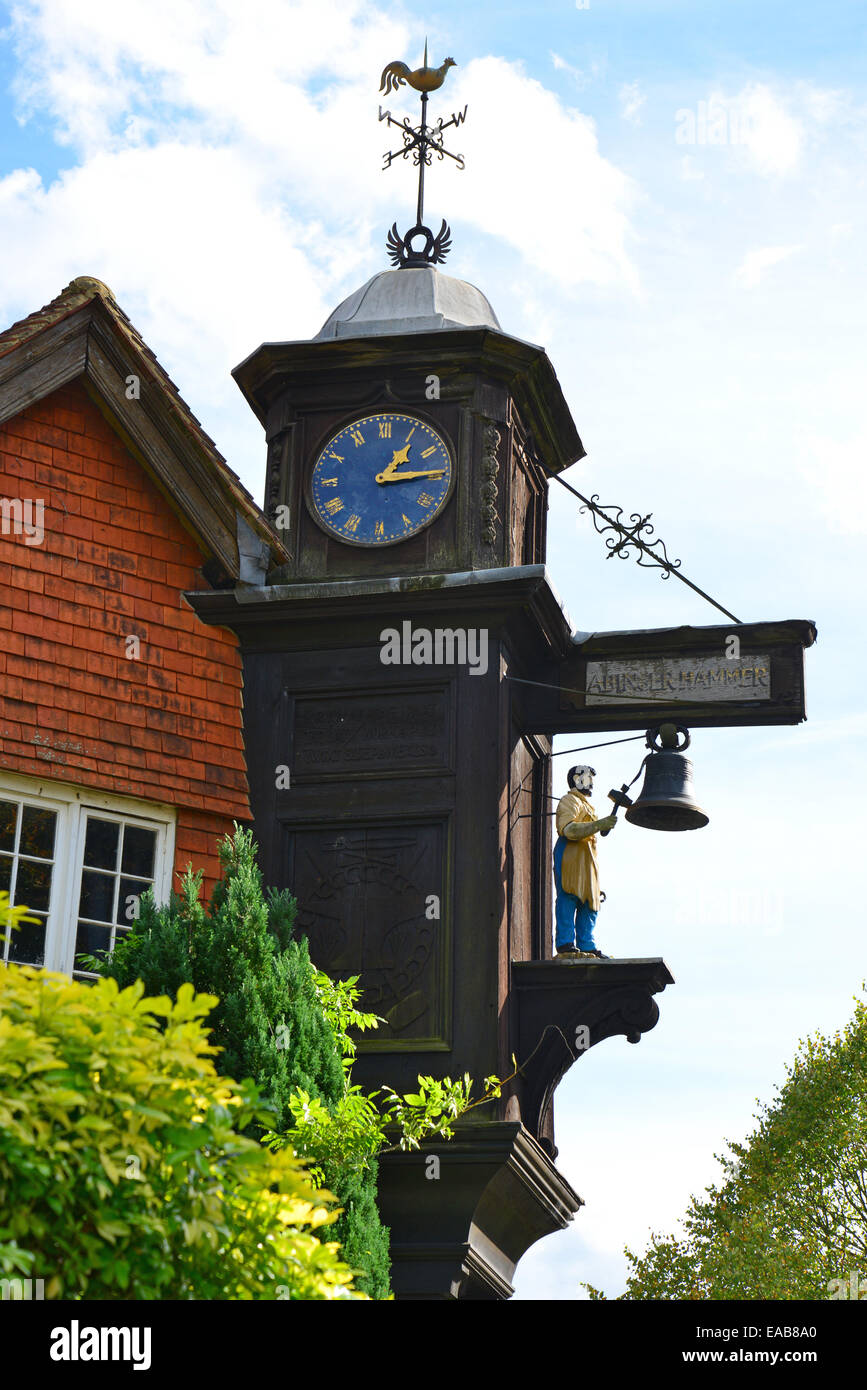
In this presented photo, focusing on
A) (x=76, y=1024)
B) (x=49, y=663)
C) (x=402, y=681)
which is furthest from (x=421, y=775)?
(x=76, y=1024)

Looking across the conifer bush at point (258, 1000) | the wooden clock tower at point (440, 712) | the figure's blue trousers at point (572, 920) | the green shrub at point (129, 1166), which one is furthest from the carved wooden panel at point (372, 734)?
the green shrub at point (129, 1166)

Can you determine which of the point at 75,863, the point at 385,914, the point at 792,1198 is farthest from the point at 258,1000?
the point at 792,1198

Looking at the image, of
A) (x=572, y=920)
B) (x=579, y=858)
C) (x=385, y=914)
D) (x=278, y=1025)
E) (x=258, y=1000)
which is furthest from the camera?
(x=579, y=858)

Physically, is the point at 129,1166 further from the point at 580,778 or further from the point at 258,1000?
the point at 580,778

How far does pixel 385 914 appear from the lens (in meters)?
13.9

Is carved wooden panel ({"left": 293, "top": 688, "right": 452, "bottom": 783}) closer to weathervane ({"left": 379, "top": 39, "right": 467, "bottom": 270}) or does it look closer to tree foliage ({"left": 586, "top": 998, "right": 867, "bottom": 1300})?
weathervane ({"left": 379, "top": 39, "right": 467, "bottom": 270})

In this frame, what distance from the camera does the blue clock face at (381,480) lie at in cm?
1505

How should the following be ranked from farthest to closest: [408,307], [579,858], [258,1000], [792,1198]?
[792,1198] < [408,307] < [579,858] < [258,1000]

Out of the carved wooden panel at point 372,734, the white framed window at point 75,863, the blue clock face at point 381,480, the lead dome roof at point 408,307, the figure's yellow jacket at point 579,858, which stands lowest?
the white framed window at point 75,863

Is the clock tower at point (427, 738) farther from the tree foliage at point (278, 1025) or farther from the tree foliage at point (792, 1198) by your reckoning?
the tree foliage at point (792, 1198)

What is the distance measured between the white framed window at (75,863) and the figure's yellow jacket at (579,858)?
10.5 feet

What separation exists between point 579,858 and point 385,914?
170 cm

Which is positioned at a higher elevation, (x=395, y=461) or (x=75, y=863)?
(x=395, y=461)

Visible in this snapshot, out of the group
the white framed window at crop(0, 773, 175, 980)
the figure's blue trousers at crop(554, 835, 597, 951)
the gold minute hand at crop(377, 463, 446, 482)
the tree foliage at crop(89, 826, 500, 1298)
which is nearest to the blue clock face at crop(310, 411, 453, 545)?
the gold minute hand at crop(377, 463, 446, 482)
